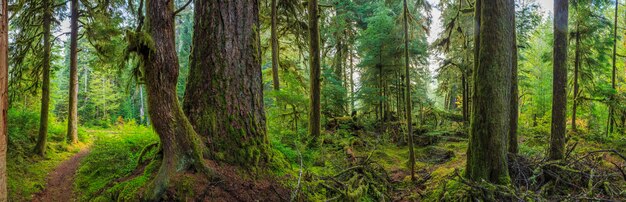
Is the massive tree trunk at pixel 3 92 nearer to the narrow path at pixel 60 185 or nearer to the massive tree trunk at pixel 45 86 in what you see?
the narrow path at pixel 60 185

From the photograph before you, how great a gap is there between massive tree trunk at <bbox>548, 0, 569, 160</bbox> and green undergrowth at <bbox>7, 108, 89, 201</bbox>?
11356 mm

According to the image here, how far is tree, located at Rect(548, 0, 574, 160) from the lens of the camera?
287 inches

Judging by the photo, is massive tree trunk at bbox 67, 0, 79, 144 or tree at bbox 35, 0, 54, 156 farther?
massive tree trunk at bbox 67, 0, 79, 144

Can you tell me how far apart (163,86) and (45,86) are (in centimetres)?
974

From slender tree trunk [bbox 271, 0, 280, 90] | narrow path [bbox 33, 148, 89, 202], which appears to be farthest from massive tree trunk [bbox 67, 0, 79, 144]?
slender tree trunk [bbox 271, 0, 280, 90]

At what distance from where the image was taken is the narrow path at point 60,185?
20.2 ft

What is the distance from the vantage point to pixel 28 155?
8.91 meters

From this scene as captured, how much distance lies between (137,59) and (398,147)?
1135 centimetres

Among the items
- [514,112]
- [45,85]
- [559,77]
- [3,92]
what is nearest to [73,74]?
[45,85]

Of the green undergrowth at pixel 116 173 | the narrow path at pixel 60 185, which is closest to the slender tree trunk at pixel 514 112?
the green undergrowth at pixel 116 173

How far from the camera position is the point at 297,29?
10.5 meters

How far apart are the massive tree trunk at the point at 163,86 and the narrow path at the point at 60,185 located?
3.74 m

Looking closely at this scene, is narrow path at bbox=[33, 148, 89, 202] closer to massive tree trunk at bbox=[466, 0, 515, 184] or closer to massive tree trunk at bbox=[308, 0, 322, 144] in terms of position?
massive tree trunk at bbox=[308, 0, 322, 144]

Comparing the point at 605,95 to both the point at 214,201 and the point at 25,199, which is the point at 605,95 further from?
the point at 25,199
